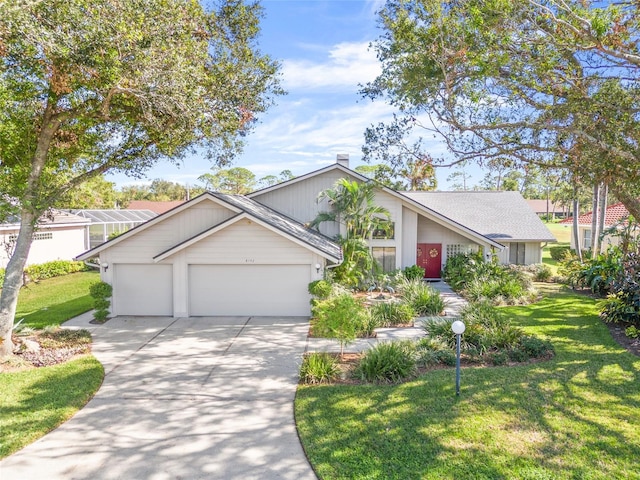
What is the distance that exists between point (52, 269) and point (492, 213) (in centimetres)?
2560

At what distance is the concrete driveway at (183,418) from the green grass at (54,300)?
12.4ft

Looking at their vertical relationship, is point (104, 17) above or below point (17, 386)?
above

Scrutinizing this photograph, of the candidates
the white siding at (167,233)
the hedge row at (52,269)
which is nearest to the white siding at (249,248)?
the white siding at (167,233)

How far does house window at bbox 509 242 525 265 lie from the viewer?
22.0 metres

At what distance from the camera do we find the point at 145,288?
13562mm

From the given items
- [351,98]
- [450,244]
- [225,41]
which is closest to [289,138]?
[450,244]

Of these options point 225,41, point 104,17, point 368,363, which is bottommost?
point 368,363

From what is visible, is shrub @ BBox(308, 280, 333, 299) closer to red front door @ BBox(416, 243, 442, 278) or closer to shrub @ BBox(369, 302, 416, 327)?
shrub @ BBox(369, 302, 416, 327)

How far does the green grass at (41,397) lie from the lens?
598cm

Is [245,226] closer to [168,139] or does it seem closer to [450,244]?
[168,139]

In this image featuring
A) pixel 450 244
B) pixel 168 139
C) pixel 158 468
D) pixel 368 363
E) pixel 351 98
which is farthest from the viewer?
pixel 450 244

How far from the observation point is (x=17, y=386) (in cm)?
767

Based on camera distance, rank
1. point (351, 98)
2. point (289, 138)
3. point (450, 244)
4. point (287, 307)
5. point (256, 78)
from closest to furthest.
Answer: point (256, 78), point (351, 98), point (287, 307), point (450, 244), point (289, 138)

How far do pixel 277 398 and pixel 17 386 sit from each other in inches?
203
